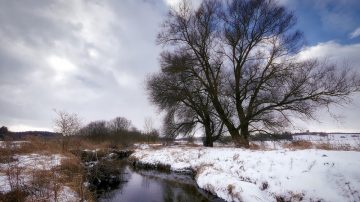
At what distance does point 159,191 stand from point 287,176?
18.9 feet

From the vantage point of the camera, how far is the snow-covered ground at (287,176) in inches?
254

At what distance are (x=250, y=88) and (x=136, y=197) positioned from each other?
38.7 feet

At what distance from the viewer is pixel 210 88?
66.9 ft

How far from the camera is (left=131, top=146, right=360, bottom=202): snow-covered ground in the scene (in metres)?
6.46

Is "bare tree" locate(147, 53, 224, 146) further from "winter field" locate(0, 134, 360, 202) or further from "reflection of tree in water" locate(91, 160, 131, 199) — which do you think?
"winter field" locate(0, 134, 360, 202)

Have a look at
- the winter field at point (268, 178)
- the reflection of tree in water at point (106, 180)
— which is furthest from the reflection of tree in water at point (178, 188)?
the reflection of tree in water at point (106, 180)

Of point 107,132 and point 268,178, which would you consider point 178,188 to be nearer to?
point 268,178

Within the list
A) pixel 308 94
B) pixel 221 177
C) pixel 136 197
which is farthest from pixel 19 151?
pixel 308 94

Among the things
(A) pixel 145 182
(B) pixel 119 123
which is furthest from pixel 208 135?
(B) pixel 119 123

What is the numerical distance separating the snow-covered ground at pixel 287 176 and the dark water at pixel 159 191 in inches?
24.5

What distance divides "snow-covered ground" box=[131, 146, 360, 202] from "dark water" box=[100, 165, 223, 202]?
0.62 m

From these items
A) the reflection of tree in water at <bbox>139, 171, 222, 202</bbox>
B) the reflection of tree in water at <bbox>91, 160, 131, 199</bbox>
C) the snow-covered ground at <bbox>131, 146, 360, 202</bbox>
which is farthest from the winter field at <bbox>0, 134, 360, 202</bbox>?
the reflection of tree in water at <bbox>91, 160, 131, 199</bbox>

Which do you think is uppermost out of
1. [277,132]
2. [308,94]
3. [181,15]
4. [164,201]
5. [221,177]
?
[181,15]

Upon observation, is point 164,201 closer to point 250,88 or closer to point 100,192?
point 100,192
